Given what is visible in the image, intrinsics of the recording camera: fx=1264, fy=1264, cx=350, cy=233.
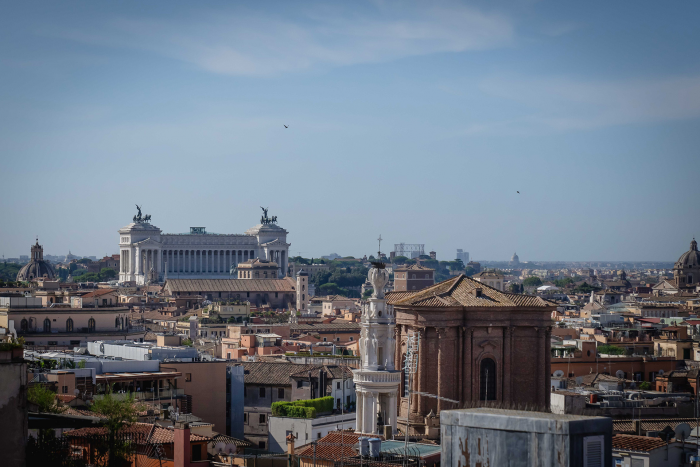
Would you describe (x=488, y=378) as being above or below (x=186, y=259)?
below

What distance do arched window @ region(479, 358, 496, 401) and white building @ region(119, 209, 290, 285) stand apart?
14057 cm

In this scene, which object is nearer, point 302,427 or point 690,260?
point 302,427

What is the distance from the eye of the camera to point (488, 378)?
31.0 meters

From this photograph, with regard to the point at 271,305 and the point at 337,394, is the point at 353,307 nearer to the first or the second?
the point at 271,305

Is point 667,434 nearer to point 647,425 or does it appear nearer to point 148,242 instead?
point 647,425

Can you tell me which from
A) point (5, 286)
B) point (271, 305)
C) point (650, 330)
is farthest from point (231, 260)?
point (650, 330)

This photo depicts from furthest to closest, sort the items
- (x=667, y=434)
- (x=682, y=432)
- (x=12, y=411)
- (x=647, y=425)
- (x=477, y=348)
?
(x=477, y=348) → (x=647, y=425) → (x=667, y=434) → (x=682, y=432) → (x=12, y=411)

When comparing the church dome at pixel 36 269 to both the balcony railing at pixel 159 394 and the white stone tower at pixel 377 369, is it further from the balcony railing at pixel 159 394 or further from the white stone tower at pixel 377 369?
the white stone tower at pixel 377 369

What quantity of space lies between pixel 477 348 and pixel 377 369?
3890mm

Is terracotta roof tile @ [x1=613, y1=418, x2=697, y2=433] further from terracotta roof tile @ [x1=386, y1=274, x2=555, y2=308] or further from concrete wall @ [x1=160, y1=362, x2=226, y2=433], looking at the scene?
concrete wall @ [x1=160, y1=362, x2=226, y2=433]

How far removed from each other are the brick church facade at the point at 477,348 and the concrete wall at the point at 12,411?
1699 cm

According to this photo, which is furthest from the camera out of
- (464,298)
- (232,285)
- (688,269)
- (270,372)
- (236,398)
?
(688,269)

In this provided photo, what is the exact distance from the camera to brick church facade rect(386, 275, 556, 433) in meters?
30.4

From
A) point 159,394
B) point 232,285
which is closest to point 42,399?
point 159,394
